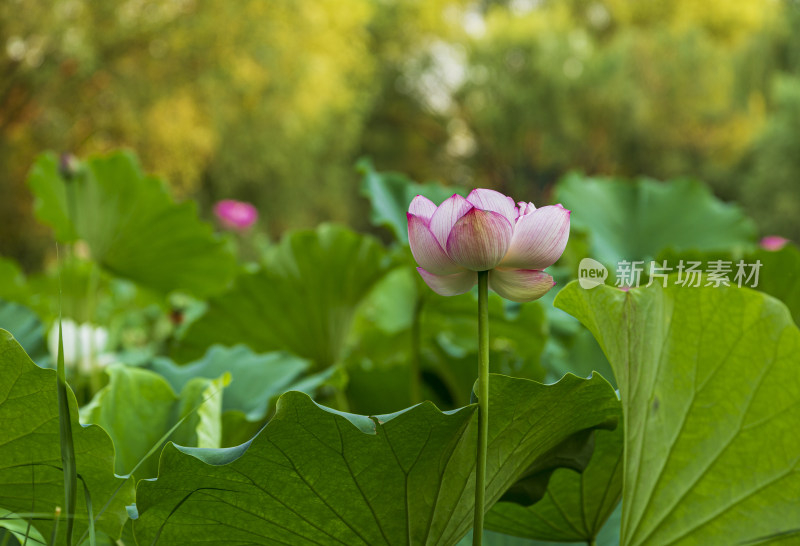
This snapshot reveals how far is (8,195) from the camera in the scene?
8.48 metres

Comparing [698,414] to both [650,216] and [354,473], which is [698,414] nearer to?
A: [354,473]

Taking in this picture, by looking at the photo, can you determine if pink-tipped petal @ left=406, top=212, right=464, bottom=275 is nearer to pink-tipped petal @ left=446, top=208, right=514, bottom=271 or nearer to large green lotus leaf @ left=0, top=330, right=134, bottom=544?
pink-tipped petal @ left=446, top=208, right=514, bottom=271

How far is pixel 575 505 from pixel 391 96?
1806 cm

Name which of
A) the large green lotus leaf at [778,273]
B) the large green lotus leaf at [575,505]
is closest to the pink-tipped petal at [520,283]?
the large green lotus leaf at [575,505]

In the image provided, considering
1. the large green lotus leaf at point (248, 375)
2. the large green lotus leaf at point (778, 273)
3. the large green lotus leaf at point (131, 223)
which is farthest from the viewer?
the large green lotus leaf at point (131, 223)

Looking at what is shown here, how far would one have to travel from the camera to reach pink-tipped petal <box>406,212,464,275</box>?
0.47m

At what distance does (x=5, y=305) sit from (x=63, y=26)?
7629 mm

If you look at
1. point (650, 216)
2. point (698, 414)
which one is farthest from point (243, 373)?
point (650, 216)

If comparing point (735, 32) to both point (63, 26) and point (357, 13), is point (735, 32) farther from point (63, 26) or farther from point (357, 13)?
point (63, 26)

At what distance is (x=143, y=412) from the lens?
2.44 feet

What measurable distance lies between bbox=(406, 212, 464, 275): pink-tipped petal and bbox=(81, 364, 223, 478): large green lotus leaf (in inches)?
11.2

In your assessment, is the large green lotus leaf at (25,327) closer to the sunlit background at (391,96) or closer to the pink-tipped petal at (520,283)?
the pink-tipped petal at (520,283)

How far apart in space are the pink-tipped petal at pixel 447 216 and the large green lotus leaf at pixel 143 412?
11.7 inches

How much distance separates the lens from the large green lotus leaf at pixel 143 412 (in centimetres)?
69
